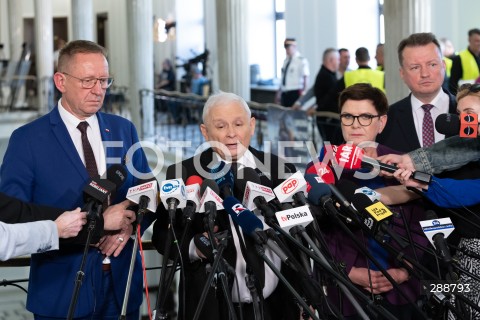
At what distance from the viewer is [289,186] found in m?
2.84

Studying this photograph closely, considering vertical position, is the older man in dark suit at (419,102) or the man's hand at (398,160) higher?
the older man in dark suit at (419,102)

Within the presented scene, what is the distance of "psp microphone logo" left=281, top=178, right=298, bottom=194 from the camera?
2834mm

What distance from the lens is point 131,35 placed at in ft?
56.9

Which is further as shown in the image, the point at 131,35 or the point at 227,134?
the point at 131,35

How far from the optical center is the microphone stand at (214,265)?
2367 mm

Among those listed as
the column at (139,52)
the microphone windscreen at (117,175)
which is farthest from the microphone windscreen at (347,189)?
the column at (139,52)

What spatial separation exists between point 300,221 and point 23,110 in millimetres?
19416

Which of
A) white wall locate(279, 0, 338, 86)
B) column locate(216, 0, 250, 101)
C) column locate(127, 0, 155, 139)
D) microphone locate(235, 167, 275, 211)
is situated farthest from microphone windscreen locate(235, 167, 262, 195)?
white wall locate(279, 0, 338, 86)

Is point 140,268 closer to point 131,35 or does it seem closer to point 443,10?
point 443,10

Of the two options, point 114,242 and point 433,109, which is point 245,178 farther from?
point 433,109

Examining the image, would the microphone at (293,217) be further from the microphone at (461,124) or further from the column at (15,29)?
the column at (15,29)

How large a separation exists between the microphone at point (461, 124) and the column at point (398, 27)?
15.1ft

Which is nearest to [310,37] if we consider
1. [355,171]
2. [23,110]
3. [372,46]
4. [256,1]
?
[372,46]

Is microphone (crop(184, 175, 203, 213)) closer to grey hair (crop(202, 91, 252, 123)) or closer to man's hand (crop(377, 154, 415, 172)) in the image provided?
grey hair (crop(202, 91, 252, 123))
